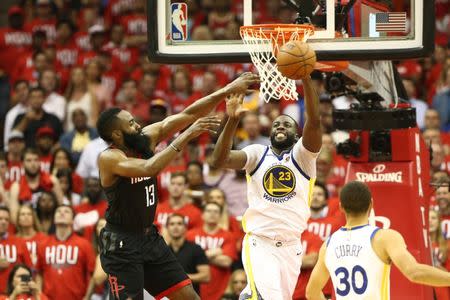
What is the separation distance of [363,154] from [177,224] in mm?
2494

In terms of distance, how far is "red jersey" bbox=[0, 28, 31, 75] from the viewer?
17.8 metres

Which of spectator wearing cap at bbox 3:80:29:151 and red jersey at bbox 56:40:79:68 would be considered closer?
spectator wearing cap at bbox 3:80:29:151

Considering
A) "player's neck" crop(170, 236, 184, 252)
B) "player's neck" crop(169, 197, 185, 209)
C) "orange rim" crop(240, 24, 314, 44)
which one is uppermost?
"orange rim" crop(240, 24, 314, 44)

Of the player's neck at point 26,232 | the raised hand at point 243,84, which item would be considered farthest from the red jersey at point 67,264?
the raised hand at point 243,84

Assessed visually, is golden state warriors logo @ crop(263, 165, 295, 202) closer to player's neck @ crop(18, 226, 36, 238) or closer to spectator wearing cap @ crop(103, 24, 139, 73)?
player's neck @ crop(18, 226, 36, 238)

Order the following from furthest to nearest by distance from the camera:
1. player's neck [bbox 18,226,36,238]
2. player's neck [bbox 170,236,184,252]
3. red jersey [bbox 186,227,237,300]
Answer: player's neck [bbox 18,226,36,238] → red jersey [bbox 186,227,237,300] → player's neck [bbox 170,236,184,252]

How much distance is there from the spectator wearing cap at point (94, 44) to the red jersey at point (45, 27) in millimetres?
668

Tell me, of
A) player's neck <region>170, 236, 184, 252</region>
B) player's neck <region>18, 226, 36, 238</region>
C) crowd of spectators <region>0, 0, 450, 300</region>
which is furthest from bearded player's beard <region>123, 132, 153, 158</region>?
player's neck <region>18, 226, 36, 238</region>

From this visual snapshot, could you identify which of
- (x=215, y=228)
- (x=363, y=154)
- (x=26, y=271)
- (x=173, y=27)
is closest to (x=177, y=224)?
(x=215, y=228)

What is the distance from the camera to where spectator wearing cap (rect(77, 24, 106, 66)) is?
56.1ft

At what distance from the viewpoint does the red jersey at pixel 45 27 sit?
18.0 meters

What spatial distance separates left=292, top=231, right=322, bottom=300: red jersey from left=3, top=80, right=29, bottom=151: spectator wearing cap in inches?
204

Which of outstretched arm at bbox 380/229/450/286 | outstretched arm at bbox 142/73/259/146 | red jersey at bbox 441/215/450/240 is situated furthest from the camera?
red jersey at bbox 441/215/450/240

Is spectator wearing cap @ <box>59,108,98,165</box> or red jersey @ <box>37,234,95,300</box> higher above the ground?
spectator wearing cap @ <box>59,108,98,165</box>
